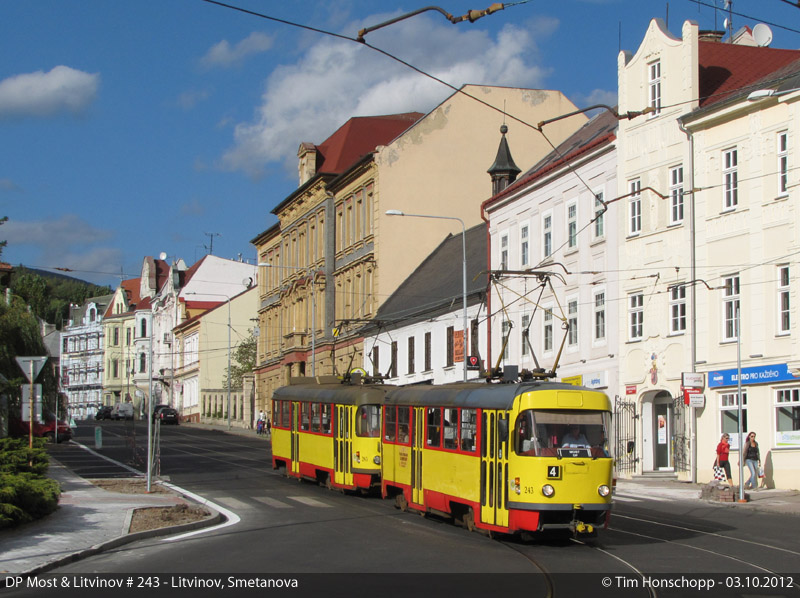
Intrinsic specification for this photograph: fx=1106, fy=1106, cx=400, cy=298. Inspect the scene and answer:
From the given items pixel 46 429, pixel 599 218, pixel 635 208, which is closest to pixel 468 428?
pixel 635 208

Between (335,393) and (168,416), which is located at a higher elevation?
(335,393)

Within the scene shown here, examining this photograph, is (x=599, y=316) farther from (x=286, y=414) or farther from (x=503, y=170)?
(x=503, y=170)

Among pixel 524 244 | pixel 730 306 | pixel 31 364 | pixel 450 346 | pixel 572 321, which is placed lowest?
pixel 31 364

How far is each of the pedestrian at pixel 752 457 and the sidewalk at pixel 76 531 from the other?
47.3 feet

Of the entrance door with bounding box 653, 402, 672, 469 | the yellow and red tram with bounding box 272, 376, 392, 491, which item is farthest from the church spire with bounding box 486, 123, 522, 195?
the yellow and red tram with bounding box 272, 376, 392, 491

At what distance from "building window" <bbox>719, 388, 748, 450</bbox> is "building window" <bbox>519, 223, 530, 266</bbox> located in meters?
14.0

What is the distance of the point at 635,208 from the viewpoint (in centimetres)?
3678

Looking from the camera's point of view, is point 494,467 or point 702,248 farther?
point 702,248

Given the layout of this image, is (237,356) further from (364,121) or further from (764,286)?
(764,286)

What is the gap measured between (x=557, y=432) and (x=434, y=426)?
190 inches

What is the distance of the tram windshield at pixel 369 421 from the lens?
27.4 m

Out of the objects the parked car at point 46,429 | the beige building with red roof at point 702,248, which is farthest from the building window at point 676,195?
the parked car at point 46,429

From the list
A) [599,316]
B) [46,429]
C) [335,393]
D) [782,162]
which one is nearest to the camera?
[335,393]

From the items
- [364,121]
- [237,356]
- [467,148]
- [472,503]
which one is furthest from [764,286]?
[237,356]
